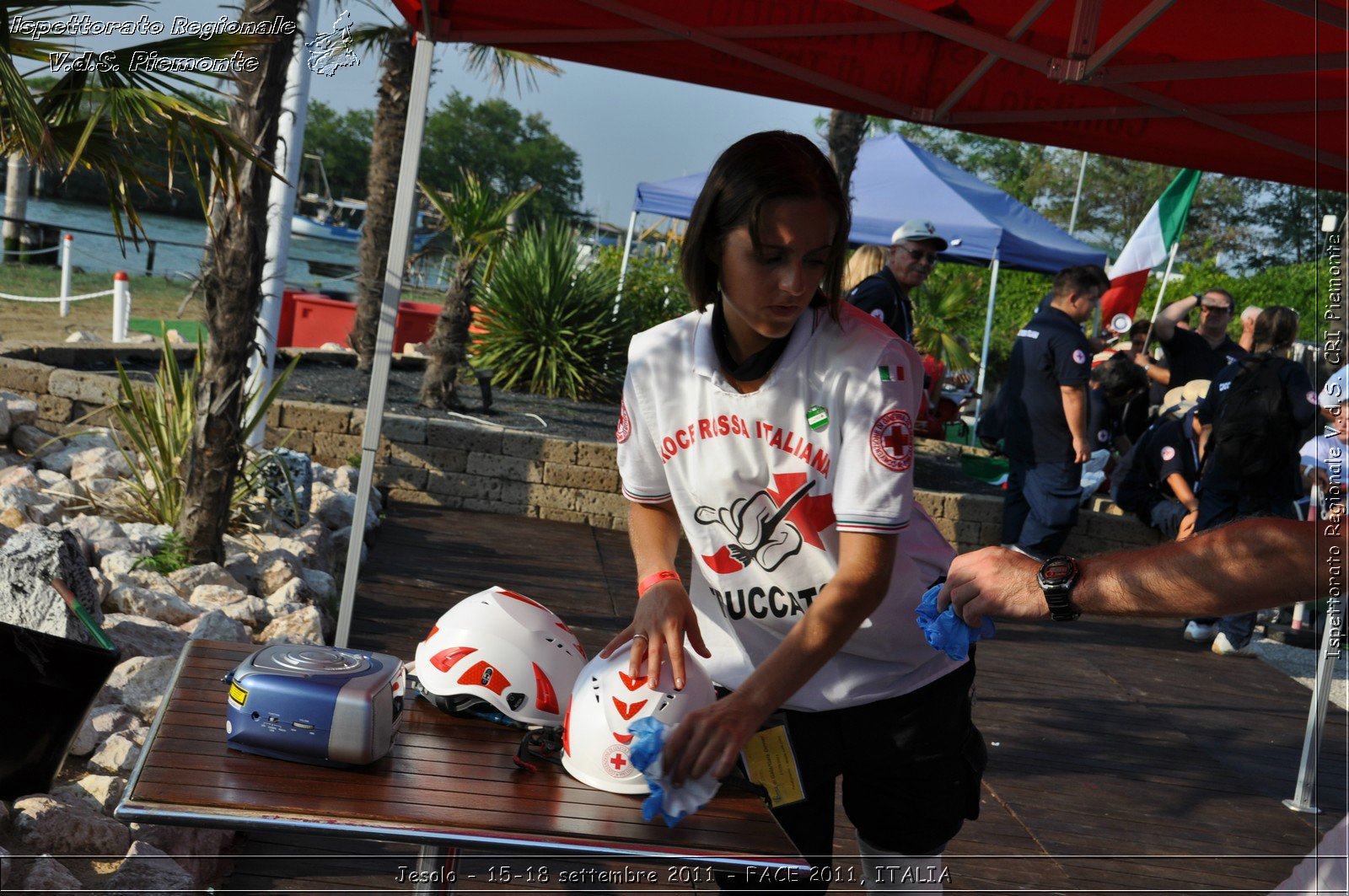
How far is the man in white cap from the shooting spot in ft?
21.1

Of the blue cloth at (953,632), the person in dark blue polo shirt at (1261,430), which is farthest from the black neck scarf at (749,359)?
the person in dark blue polo shirt at (1261,430)

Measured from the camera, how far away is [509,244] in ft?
42.5

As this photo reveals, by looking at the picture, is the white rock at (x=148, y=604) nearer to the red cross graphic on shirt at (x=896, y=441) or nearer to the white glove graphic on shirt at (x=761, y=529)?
the white glove graphic on shirt at (x=761, y=529)

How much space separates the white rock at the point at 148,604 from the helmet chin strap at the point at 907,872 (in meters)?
3.34

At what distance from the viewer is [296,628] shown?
191 inches

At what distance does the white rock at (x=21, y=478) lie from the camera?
598 centimetres

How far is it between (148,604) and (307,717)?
3087 millimetres

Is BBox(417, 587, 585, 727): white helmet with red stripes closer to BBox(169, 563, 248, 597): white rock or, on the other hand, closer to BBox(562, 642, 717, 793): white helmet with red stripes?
BBox(562, 642, 717, 793): white helmet with red stripes

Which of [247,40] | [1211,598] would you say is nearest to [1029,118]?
[247,40]

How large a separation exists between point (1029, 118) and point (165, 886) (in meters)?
4.11

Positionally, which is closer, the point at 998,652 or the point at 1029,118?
the point at 1029,118

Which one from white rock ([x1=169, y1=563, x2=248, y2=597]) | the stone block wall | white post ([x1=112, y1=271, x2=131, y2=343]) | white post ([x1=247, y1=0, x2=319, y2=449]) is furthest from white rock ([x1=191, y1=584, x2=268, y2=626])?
white post ([x1=112, y1=271, x2=131, y2=343])

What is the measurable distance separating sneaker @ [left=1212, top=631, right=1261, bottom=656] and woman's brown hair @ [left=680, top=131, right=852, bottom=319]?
674 cm

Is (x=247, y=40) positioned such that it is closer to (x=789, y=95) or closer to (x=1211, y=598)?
(x=789, y=95)
